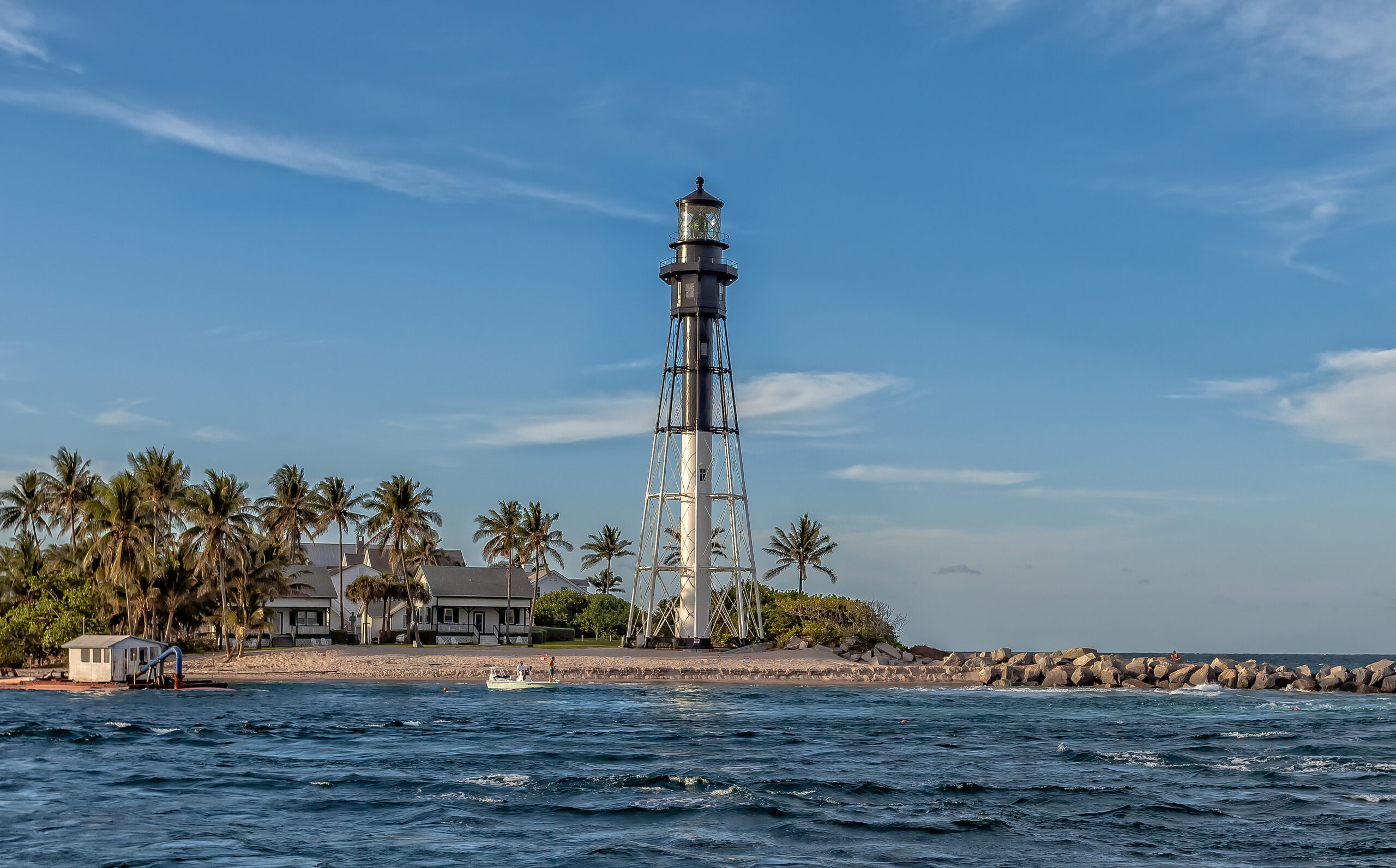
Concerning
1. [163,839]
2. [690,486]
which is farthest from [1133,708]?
[163,839]

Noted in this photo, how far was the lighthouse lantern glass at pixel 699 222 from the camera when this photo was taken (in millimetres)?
80750

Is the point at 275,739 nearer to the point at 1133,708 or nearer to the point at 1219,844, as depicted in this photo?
the point at 1219,844

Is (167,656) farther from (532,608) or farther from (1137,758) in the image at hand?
(1137,758)

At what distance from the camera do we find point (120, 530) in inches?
2886

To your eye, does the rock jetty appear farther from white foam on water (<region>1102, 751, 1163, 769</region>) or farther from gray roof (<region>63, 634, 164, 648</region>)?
gray roof (<region>63, 634, 164, 648</region>)

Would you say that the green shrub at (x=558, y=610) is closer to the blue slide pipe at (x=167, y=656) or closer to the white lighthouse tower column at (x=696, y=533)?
the white lighthouse tower column at (x=696, y=533)

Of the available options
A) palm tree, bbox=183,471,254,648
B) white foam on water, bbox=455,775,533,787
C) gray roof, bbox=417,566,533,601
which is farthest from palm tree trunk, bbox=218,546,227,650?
white foam on water, bbox=455,775,533,787

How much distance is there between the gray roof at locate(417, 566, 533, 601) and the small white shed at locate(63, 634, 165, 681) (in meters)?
34.4

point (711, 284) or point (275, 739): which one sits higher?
point (711, 284)

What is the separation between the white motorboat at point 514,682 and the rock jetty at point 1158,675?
2249cm

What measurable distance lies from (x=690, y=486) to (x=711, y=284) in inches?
488

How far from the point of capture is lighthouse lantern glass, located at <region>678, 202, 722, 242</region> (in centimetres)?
8075

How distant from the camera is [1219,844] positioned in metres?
23.3

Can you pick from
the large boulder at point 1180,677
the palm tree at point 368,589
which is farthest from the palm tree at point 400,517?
the large boulder at point 1180,677
